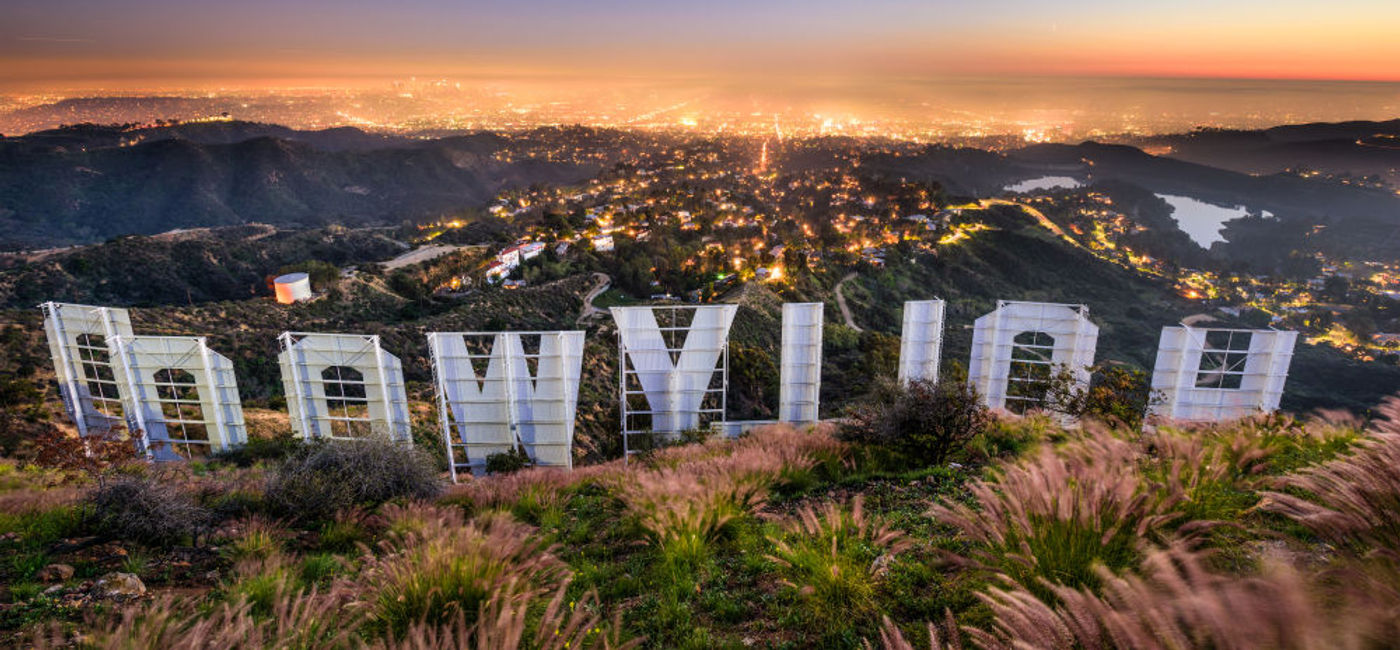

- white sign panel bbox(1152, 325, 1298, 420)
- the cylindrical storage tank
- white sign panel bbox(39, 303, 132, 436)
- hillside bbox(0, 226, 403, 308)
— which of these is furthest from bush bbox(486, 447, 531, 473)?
A: hillside bbox(0, 226, 403, 308)

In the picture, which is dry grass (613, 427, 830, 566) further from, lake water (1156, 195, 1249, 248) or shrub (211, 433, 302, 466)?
lake water (1156, 195, 1249, 248)

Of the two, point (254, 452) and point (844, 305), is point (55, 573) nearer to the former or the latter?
point (254, 452)

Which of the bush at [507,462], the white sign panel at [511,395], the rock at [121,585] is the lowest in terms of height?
the bush at [507,462]

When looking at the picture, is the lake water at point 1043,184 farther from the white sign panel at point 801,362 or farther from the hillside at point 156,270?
the white sign panel at point 801,362

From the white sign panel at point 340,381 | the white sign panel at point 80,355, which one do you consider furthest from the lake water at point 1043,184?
the white sign panel at point 80,355

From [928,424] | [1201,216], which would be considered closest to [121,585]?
[928,424]

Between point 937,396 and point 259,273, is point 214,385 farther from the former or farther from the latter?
point 259,273
